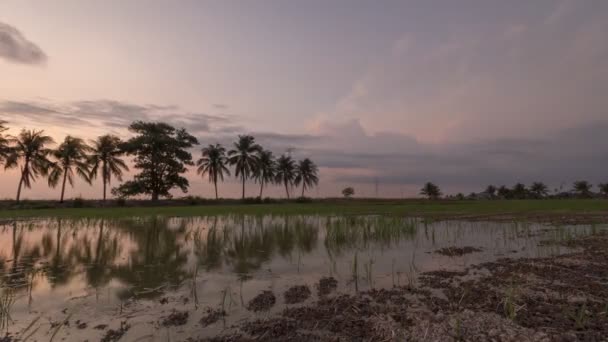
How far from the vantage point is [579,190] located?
9638 cm

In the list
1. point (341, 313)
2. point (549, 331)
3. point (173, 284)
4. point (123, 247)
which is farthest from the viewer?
point (123, 247)

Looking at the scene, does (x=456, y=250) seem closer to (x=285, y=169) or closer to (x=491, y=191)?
(x=285, y=169)

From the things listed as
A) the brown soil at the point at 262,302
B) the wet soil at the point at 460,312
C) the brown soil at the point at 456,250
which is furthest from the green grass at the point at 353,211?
the brown soil at the point at 262,302

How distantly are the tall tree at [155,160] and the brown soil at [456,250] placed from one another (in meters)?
46.3

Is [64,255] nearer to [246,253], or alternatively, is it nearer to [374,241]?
[246,253]

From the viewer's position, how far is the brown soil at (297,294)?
4914mm

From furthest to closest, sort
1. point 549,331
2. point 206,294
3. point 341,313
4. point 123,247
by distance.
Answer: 1. point 123,247
2. point 206,294
3. point 341,313
4. point 549,331

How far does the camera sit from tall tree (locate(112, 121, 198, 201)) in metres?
46.0

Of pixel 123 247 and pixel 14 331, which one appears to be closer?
pixel 14 331

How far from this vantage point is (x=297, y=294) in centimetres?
519

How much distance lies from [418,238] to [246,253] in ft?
20.5

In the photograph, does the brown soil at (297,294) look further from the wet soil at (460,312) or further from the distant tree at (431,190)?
the distant tree at (431,190)

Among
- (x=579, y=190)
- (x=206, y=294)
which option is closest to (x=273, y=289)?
(x=206, y=294)

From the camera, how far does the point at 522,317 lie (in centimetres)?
389
